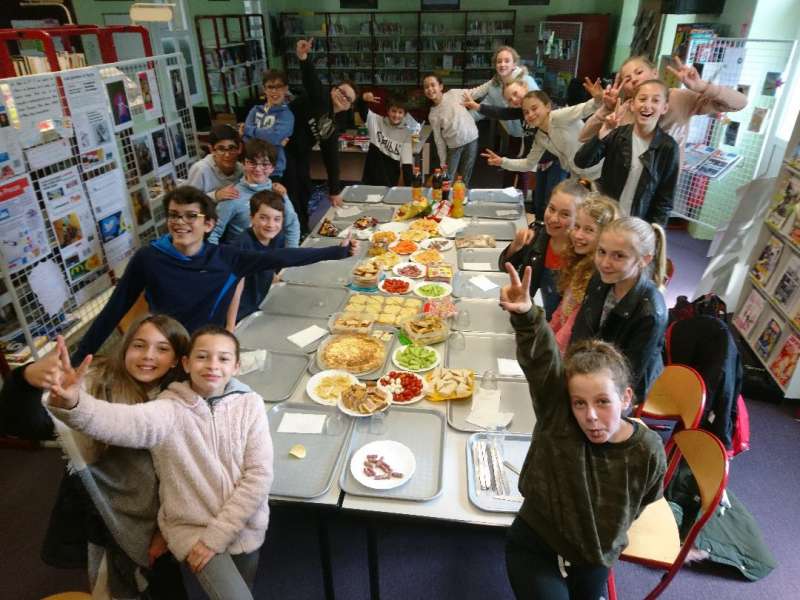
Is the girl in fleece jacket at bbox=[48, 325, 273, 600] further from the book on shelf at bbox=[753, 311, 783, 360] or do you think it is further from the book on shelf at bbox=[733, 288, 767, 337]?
the book on shelf at bbox=[733, 288, 767, 337]

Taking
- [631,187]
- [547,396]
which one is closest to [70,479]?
[547,396]

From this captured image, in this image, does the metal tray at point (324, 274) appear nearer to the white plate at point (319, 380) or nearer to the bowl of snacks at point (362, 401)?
the white plate at point (319, 380)

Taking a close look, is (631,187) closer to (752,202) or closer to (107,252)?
(752,202)

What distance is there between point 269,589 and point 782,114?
5060mm

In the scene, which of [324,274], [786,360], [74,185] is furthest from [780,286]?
[74,185]

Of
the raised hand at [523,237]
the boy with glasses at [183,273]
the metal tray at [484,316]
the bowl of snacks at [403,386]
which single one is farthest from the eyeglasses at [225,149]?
the bowl of snacks at [403,386]

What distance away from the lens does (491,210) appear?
4.26 m

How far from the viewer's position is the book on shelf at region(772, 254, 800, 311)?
334cm

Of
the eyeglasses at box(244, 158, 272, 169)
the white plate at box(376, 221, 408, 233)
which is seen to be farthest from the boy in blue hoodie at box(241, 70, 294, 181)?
the white plate at box(376, 221, 408, 233)

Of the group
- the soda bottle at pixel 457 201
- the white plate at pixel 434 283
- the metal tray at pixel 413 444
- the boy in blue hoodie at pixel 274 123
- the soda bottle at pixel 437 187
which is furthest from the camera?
the boy in blue hoodie at pixel 274 123

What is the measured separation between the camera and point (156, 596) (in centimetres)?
186

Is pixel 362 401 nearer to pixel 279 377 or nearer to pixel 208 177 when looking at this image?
pixel 279 377

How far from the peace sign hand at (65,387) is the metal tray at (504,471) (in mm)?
1272

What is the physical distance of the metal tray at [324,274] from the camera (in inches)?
125
